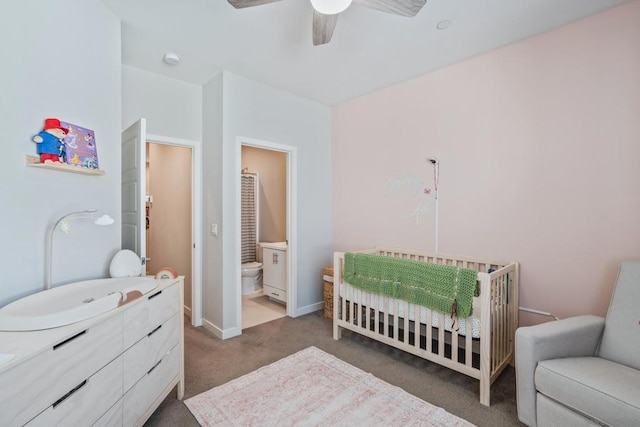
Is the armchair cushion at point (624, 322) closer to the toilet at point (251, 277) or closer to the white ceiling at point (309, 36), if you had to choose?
the white ceiling at point (309, 36)

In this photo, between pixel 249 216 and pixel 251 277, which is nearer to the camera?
pixel 251 277

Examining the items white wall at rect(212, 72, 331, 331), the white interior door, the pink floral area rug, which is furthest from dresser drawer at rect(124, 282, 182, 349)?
white wall at rect(212, 72, 331, 331)

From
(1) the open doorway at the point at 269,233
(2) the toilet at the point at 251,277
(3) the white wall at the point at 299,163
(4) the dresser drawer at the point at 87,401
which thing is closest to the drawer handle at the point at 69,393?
(4) the dresser drawer at the point at 87,401

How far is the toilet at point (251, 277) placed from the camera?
169 inches

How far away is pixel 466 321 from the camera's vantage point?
2.07 metres

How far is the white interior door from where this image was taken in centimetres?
213

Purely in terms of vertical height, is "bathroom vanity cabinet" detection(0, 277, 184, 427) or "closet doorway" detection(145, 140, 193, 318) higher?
"closet doorway" detection(145, 140, 193, 318)

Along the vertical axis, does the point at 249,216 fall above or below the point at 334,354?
above

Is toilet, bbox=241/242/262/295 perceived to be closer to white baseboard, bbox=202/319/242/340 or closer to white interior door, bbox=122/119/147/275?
white baseboard, bbox=202/319/242/340

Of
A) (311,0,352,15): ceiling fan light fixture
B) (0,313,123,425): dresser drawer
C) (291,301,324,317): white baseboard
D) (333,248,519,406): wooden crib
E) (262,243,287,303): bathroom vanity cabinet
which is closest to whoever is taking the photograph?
(0,313,123,425): dresser drawer

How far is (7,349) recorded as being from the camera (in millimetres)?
992

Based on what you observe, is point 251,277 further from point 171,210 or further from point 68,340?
point 68,340

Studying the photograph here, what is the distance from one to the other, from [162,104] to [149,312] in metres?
2.18

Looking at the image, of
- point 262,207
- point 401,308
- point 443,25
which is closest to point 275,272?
point 262,207
